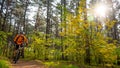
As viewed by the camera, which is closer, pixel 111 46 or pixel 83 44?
pixel 111 46

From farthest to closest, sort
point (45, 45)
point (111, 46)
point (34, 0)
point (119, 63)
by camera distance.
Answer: point (34, 0) < point (45, 45) < point (119, 63) < point (111, 46)

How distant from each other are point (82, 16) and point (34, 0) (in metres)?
19.1

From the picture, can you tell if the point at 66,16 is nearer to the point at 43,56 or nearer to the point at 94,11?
the point at 94,11

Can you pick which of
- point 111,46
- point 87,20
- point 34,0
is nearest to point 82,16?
point 87,20

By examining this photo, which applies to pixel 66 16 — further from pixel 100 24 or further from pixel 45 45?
pixel 45 45

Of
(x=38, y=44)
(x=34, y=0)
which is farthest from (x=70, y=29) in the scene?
(x=34, y=0)

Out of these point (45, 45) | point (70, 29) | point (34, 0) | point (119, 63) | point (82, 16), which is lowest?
point (119, 63)

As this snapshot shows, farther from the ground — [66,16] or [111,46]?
[66,16]

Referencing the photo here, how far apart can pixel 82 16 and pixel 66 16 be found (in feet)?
3.03

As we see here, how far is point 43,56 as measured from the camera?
74.7 ft

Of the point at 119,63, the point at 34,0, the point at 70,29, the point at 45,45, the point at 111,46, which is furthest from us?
the point at 34,0

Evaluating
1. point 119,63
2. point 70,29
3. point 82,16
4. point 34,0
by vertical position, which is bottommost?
point 119,63

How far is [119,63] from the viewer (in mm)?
19422

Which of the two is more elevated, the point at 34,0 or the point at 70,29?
the point at 34,0
